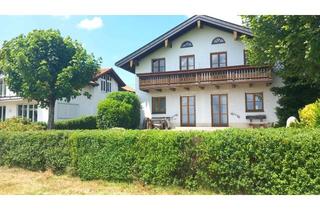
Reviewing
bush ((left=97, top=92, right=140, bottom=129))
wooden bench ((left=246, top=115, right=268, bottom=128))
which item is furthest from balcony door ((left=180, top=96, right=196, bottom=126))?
wooden bench ((left=246, top=115, right=268, bottom=128))

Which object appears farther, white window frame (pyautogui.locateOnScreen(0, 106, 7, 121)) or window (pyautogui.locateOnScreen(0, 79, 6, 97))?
white window frame (pyautogui.locateOnScreen(0, 106, 7, 121))

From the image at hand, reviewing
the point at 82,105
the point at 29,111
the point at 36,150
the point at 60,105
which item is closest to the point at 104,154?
the point at 36,150

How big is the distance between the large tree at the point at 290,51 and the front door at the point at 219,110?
11.7 ft

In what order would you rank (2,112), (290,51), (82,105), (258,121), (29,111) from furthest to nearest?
(82,105), (2,112), (29,111), (258,121), (290,51)

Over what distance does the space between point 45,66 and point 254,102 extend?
1437 centimetres

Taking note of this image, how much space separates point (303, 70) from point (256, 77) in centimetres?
508

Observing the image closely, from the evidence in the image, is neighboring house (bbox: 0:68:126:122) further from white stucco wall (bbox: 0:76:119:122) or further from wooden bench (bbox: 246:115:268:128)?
wooden bench (bbox: 246:115:268:128)

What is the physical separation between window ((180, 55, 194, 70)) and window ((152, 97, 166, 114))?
2.84 meters

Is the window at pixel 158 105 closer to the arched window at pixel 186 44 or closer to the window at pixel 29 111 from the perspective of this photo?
the arched window at pixel 186 44

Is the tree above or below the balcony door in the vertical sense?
above

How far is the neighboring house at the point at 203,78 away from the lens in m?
20.9

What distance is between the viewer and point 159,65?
960 inches

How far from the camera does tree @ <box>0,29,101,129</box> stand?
21.0 meters

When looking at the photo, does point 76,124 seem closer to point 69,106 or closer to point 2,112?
point 69,106
